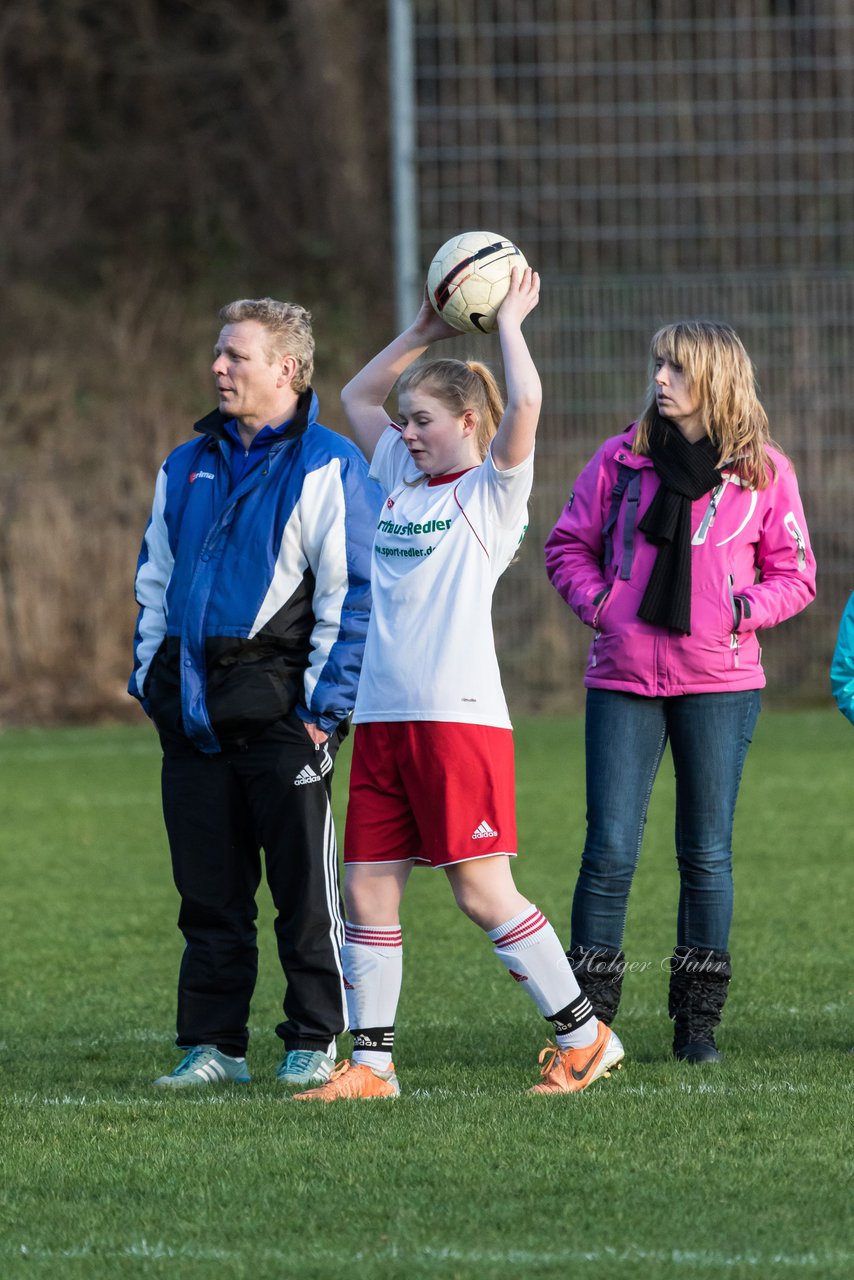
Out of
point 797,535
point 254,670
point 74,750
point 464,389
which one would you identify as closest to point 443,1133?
point 254,670

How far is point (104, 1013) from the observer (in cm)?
629

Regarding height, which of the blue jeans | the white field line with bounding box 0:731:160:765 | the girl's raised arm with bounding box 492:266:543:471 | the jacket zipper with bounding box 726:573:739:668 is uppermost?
Result: the girl's raised arm with bounding box 492:266:543:471

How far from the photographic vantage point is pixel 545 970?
4.81 meters

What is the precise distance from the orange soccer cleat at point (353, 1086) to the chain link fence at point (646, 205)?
11705 millimetres

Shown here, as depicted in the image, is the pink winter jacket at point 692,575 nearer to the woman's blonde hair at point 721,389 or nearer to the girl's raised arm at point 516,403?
the woman's blonde hair at point 721,389

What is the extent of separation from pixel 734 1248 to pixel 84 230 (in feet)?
76.2

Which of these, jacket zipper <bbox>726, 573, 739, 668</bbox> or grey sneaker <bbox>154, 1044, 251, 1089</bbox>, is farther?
jacket zipper <bbox>726, 573, 739, 668</bbox>

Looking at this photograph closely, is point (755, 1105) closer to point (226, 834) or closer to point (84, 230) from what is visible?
point (226, 834)

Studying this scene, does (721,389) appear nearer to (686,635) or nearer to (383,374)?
(686,635)

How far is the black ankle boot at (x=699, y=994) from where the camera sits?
5.27 metres

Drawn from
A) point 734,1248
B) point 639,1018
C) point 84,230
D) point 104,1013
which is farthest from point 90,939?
point 84,230

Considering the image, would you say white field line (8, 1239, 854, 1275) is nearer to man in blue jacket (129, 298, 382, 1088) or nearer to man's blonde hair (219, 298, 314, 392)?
man in blue jacket (129, 298, 382, 1088)

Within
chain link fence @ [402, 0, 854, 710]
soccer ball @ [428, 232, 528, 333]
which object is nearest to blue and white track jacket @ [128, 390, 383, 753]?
soccer ball @ [428, 232, 528, 333]

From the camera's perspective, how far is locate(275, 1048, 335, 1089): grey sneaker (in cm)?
512
